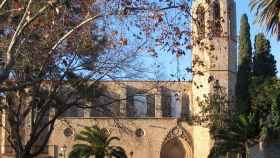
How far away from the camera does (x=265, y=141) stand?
4991 cm

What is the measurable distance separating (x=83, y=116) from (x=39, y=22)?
55.9 metres

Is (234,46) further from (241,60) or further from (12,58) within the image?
(12,58)

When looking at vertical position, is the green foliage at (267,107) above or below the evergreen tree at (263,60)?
below

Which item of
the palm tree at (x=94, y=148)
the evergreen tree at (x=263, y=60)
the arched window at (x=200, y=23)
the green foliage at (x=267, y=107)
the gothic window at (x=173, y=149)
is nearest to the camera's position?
the arched window at (x=200, y=23)

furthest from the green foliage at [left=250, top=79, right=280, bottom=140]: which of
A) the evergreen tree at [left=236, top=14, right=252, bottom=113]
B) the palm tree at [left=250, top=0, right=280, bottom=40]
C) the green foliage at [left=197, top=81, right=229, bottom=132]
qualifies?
the palm tree at [left=250, top=0, right=280, bottom=40]

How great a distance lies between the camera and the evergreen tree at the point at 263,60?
2085 inches

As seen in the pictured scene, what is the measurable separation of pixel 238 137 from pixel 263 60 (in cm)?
677

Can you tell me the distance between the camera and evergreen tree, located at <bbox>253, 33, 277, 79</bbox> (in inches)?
2085

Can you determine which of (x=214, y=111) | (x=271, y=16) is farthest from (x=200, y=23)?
(x=214, y=111)

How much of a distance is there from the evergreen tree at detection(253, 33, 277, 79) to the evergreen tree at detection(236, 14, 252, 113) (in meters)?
1.17

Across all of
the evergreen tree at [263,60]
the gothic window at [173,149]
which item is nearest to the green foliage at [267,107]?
the evergreen tree at [263,60]

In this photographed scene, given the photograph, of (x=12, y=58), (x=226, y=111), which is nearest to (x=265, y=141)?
(x=226, y=111)

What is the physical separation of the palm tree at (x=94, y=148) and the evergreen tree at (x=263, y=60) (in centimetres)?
1233

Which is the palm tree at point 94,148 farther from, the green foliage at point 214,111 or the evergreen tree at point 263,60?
the evergreen tree at point 263,60
